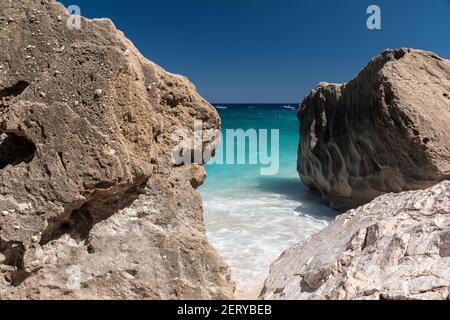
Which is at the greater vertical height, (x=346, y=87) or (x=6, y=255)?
(x=346, y=87)

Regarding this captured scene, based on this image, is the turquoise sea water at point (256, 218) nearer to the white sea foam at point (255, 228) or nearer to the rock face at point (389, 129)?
the white sea foam at point (255, 228)

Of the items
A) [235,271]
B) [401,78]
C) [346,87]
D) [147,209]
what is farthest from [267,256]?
[346,87]

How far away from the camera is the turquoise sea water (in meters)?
4.96

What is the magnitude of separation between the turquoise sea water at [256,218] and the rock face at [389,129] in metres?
0.91

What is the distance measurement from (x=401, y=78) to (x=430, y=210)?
3631 millimetres

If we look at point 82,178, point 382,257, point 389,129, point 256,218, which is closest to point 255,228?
point 256,218

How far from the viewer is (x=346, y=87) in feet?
24.5

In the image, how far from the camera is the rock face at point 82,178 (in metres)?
2.27

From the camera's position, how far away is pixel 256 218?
695 centimetres

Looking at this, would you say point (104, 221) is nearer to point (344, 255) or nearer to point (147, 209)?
point (147, 209)

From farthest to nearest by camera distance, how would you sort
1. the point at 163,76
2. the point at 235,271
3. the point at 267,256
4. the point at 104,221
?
the point at 267,256, the point at 235,271, the point at 163,76, the point at 104,221

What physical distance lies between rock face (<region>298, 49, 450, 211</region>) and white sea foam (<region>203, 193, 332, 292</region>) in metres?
0.91

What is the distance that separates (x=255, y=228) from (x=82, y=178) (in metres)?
4.36
